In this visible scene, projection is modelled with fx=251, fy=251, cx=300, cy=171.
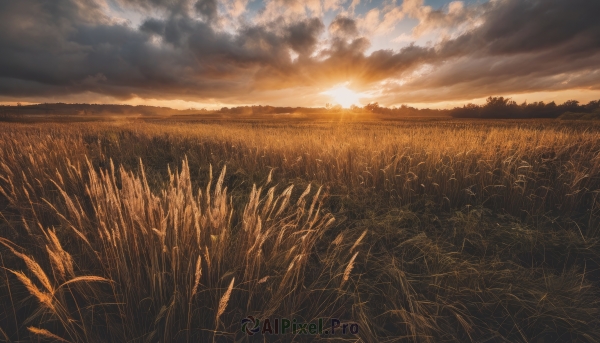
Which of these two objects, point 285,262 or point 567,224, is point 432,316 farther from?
point 567,224

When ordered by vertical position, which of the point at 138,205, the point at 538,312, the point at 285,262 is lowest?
the point at 538,312

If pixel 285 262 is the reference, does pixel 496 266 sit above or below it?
below

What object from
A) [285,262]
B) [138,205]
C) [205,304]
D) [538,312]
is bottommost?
[538,312]

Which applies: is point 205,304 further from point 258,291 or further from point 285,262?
point 285,262

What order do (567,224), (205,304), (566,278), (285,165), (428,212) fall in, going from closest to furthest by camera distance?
(205,304) < (566,278) < (567,224) < (428,212) < (285,165)

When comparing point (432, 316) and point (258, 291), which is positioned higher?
point (258, 291)

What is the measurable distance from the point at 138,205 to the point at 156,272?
45 cm

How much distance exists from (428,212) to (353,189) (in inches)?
45.4

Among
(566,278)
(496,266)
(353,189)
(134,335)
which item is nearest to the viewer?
(134,335)

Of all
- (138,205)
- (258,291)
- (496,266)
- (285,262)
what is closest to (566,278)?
(496,266)

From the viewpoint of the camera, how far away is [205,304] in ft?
5.35

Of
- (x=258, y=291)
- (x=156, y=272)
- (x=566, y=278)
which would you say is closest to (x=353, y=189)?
(x=566, y=278)

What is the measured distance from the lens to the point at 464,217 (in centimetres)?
325

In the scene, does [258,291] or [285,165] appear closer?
[258,291]
